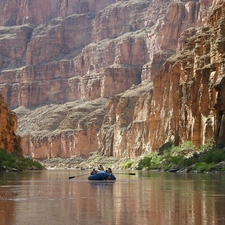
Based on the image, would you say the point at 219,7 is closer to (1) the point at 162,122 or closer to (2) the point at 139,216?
(1) the point at 162,122

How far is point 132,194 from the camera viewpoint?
4028 centimetres

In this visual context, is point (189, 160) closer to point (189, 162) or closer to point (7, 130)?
point (189, 162)

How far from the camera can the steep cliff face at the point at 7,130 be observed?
12668 centimetres

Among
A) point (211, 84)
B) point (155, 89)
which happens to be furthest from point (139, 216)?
point (155, 89)

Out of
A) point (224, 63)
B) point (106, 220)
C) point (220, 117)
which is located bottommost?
point (106, 220)

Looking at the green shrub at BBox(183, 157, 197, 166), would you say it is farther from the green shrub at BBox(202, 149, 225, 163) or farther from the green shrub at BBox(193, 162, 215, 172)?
the green shrub at BBox(193, 162, 215, 172)

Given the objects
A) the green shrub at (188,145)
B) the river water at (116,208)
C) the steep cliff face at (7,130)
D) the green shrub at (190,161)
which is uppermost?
the steep cliff face at (7,130)

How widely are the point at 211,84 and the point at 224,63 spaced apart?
6.91 metres

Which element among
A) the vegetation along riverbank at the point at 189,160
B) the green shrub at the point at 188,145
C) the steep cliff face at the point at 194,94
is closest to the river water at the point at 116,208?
the vegetation along riverbank at the point at 189,160

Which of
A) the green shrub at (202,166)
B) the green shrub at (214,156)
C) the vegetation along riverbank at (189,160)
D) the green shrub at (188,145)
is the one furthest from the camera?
the green shrub at (188,145)

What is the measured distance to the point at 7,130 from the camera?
131 meters

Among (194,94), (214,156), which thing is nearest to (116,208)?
(214,156)

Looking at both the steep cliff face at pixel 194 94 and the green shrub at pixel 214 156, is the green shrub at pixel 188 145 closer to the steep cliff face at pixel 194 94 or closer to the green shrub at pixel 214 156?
the steep cliff face at pixel 194 94

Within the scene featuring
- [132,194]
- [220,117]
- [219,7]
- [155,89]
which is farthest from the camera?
[155,89]
